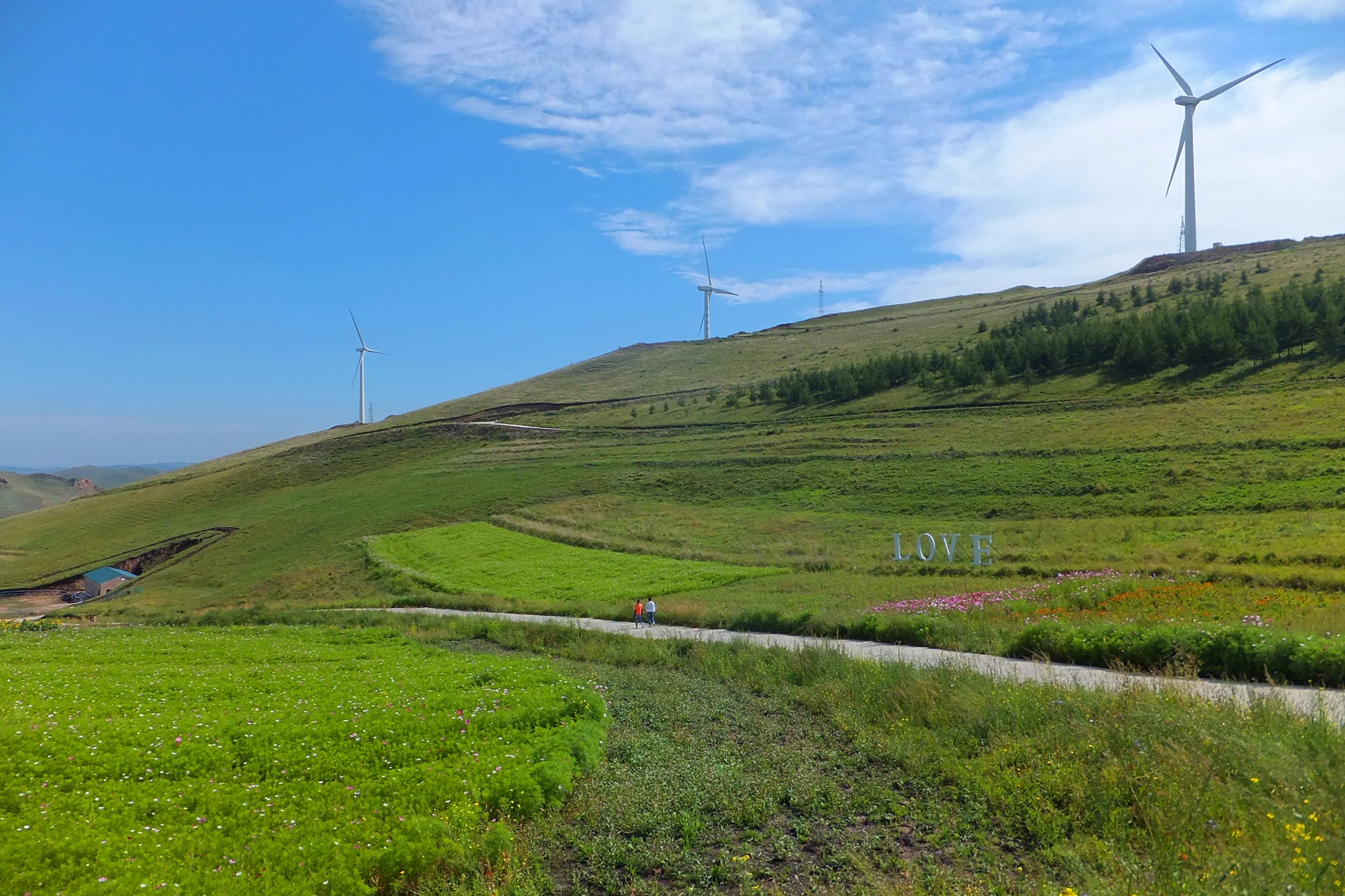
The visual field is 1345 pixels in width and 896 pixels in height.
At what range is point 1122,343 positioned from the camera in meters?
67.9

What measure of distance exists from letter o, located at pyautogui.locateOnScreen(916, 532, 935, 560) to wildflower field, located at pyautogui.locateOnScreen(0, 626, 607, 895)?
23191 mm

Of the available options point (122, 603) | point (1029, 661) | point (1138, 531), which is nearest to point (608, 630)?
point (1029, 661)

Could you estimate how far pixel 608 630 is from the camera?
A: 2517 cm

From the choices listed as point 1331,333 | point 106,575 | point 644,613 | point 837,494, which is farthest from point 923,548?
point 106,575

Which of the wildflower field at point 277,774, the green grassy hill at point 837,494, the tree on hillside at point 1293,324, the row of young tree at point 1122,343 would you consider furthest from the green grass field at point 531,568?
the tree on hillside at point 1293,324

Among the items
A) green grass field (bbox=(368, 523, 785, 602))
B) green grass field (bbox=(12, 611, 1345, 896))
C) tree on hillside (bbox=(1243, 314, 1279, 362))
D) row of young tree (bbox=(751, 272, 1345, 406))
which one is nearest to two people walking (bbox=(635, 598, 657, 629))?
green grass field (bbox=(368, 523, 785, 602))

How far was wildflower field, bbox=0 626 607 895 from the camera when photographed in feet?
24.1

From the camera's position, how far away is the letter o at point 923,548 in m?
34.2

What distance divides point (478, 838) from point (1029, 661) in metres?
12.6

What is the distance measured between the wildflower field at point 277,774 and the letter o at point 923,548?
76.1 feet

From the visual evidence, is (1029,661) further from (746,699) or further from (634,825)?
(634,825)

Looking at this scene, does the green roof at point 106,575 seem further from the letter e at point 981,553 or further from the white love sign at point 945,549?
the letter e at point 981,553

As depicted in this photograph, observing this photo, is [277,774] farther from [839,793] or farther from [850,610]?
[850,610]

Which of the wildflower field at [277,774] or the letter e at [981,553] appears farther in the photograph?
the letter e at [981,553]
